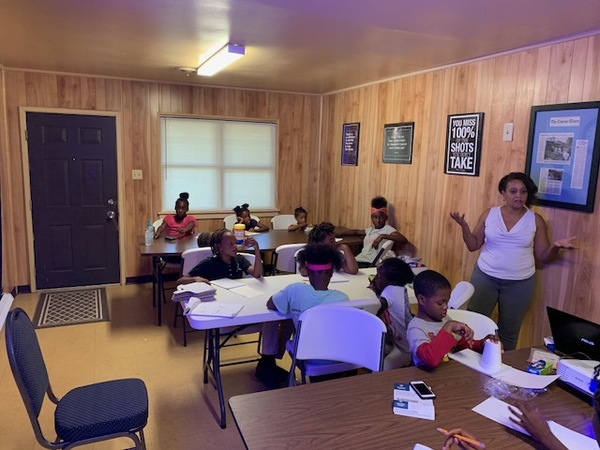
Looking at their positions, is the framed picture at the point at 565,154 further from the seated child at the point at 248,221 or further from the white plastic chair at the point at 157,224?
the white plastic chair at the point at 157,224

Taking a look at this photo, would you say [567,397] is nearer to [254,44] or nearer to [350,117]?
[254,44]

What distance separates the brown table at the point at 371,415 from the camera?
140cm

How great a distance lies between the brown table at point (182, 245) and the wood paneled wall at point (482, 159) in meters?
0.80

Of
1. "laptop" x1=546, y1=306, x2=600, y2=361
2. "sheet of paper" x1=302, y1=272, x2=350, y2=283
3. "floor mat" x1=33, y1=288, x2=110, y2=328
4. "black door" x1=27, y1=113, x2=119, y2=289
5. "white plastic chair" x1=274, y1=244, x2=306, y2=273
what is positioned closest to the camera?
"laptop" x1=546, y1=306, x2=600, y2=361

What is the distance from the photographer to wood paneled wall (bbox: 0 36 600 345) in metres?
3.01

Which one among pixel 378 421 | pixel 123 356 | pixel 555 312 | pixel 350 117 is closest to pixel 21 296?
pixel 123 356

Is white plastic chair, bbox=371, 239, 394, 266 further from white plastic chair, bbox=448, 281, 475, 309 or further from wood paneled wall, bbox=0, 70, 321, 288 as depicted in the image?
wood paneled wall, bbox=0, 70, 321, 288

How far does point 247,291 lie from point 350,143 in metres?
3.07

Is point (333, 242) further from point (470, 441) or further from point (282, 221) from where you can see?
point (282, 221)

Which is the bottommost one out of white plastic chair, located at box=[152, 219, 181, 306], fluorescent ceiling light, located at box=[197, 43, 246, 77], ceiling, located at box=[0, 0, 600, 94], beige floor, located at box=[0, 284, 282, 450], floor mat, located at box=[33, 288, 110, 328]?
beige floor, located at box=[0, 284, 282, 450]

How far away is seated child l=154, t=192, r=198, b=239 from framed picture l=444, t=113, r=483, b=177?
2.73 metres

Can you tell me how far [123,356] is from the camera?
11.9ft

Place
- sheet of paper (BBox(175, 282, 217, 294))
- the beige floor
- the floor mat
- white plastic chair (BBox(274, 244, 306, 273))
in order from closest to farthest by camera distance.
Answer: the beige floor
sheet of paper (BBox(175, 282, 217, 294))
white plastic chair (BBox(274, 244, 306, 273))
the floor mat

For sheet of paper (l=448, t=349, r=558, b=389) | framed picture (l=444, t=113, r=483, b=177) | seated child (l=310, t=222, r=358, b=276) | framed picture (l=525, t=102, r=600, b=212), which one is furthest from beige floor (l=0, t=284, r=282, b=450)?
framed picture (l=525, t=102, r=600, b=212)
